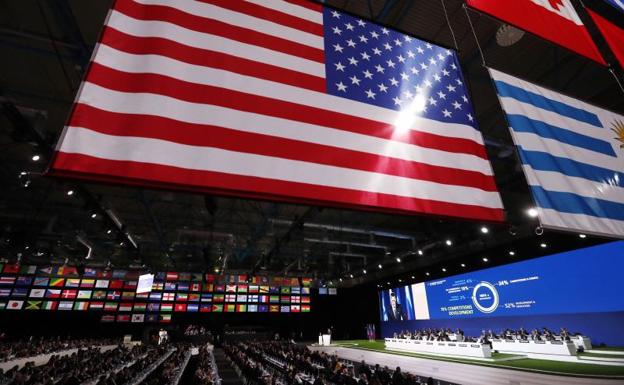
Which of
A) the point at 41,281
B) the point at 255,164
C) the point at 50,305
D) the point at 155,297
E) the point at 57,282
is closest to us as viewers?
the point at 255,164

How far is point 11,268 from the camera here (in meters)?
21.6

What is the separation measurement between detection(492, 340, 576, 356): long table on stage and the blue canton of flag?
1239 cm

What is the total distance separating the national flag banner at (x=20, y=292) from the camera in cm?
2127

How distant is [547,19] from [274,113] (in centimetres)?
286

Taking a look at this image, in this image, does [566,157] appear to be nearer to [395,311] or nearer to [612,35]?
[612,35]

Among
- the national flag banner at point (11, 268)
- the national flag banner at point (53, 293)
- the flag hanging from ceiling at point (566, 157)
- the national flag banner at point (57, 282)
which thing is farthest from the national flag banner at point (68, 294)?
the flag hanging from ceiling at point (566, 157)

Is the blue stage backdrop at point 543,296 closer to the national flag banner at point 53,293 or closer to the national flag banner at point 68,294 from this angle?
the national flag banner at point 68,294

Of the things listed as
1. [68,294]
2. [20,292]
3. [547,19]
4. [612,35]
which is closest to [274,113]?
[547,19]

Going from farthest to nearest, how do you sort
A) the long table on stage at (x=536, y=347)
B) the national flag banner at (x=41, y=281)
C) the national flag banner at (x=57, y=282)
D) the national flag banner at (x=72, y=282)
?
the national flag banner at (x=72, y=282) < the national flag banner at (x=57, y=282) < the national flag banner at (x=41, y=281) < the long table on stage at (x=536, y=347)

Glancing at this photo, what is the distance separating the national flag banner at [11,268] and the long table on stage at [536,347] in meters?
30.0

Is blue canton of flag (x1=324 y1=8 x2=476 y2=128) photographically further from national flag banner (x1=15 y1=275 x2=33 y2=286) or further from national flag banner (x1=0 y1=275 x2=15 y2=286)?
national flag banner (x1=0 y1=275 x2=15 y2=286)

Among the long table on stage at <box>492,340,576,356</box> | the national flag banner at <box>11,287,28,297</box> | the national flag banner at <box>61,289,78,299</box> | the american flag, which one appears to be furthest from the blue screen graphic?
the national flag banner at <box>11,287,28,297</box>

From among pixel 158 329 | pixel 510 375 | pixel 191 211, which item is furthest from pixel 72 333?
pixel 510 375

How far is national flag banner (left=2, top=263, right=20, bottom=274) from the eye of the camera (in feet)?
70.5
